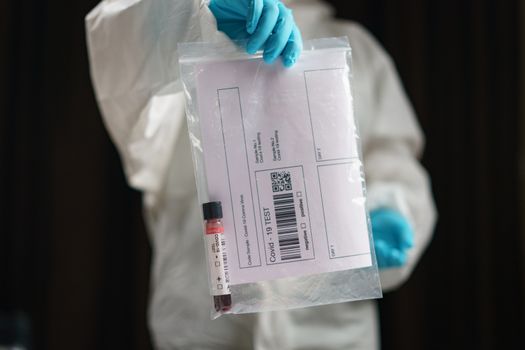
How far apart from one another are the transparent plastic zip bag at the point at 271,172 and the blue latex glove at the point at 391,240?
0.17 metres

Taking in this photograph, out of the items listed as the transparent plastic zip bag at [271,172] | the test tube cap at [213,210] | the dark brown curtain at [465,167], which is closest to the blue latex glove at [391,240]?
the transparent plastic zip bag at [271,172]

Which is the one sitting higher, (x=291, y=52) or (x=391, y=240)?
(x=291, y=52)

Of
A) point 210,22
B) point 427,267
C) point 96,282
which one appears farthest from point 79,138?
point 427,267

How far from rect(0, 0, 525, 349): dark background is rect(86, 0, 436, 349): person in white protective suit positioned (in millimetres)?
211

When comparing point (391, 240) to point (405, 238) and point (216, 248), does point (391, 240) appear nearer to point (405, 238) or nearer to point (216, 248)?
point (405, 238)

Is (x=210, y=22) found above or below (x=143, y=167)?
above

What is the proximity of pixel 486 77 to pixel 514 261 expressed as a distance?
36 centimetres

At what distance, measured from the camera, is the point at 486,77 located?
991mm

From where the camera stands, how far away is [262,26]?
485 mm

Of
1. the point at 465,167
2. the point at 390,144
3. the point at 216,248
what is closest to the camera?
the point at 216,248

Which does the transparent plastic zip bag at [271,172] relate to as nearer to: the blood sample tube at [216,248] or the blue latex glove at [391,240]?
the blood sample tube at [216,248]

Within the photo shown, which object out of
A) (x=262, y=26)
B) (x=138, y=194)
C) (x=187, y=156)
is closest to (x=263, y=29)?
(x=262, y=26)

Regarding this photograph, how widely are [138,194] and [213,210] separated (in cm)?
61

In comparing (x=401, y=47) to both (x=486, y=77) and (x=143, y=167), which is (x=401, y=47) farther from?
(x=143, y=167)
